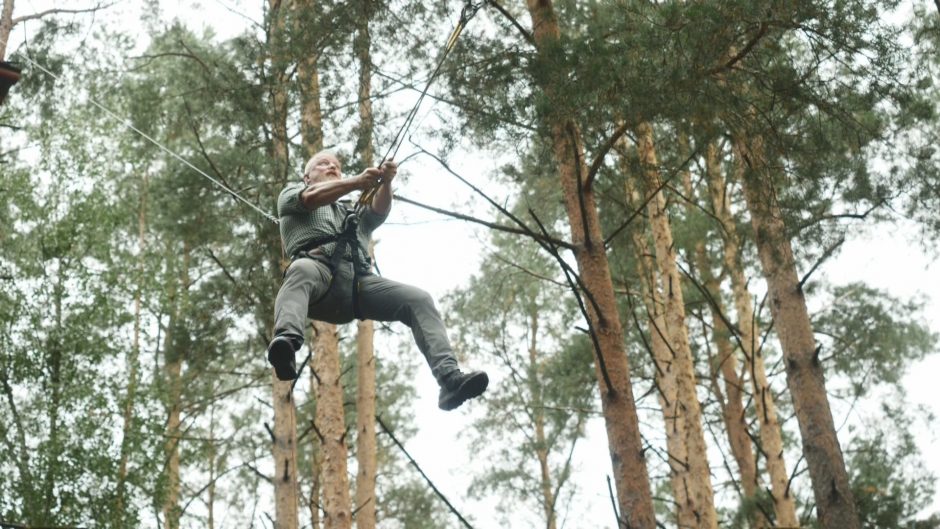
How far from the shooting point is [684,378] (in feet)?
39.1

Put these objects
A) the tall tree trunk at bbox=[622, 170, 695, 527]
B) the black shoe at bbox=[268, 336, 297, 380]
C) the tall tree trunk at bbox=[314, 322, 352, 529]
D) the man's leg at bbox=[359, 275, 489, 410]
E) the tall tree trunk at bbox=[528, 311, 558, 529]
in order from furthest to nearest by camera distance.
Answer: the tall tree trunk at bbox=[528, 311, 558, 529] < the tall tree trunk at bbox=[622, 170, 695, 527] < the tall tree trunk at bbox=[314, 322, 352, 529] < the man's leg at bbox=[359, 275, 489, 410] < the black shoe at bbox=[268, 336, 297, 380]

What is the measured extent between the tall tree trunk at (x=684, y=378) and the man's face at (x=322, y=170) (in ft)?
19.9

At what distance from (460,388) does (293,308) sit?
2.76ft

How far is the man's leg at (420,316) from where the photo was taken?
4996mm

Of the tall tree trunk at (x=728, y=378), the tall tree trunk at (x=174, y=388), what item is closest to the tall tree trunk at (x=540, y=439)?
the tall tree trunk at (x=728, y=378)

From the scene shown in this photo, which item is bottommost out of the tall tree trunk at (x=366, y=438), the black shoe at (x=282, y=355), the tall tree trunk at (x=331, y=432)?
the black shoe at (x=282, y=355)

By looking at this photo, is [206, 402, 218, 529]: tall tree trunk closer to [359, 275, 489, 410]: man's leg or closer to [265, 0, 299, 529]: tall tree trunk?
[265, 0, 299, 529]: tall tree trunk

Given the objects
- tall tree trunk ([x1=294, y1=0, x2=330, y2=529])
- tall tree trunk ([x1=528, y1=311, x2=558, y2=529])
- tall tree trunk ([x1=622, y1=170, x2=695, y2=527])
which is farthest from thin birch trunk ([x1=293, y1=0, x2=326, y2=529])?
tall tree trunk ([x1=528, y1=311, x2=558, y2=529])

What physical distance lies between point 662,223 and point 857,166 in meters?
3.52

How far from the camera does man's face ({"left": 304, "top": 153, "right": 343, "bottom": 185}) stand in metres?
5.52

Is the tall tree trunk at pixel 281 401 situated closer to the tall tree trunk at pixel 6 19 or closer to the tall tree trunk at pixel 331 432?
the tall tree trunk at pixel 331 432

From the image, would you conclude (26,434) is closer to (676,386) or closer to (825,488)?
(676,386)

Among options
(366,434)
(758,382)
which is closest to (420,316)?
(758,382)

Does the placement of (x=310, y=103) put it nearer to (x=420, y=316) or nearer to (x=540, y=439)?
(x=420, y=316)
